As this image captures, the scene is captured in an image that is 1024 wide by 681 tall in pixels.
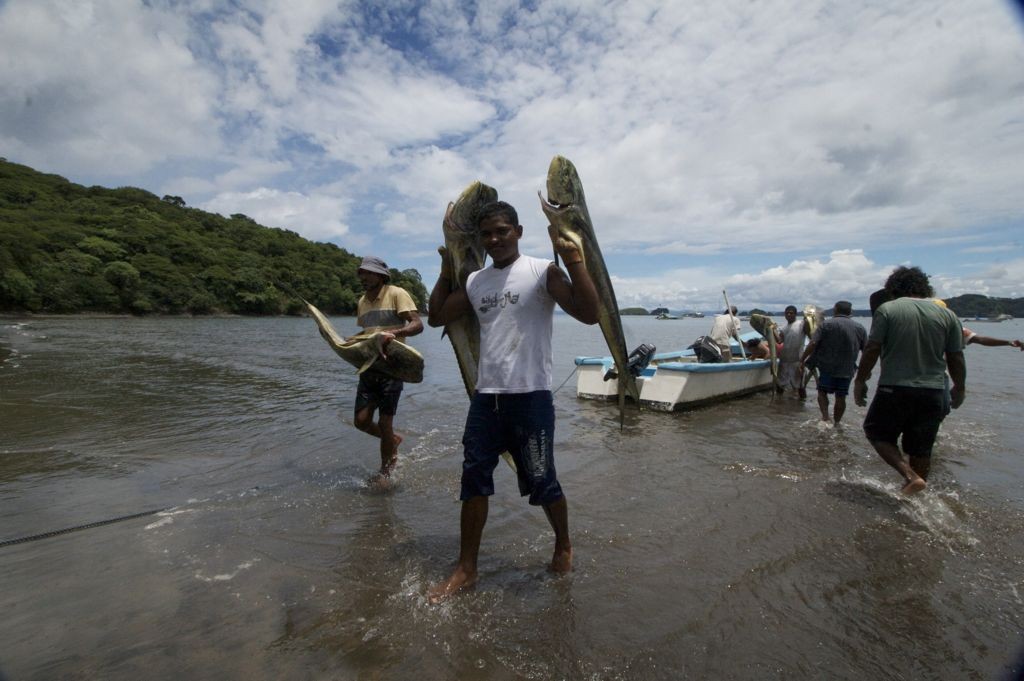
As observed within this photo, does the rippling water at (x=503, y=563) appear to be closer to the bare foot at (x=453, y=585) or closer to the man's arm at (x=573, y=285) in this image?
the bare foot at (x=453, y=585)

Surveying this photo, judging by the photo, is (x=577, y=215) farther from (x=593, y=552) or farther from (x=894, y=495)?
(x=894, y=495)

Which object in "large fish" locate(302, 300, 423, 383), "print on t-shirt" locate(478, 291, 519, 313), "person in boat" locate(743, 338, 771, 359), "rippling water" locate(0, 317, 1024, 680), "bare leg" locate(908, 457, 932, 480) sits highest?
"print on t-shirt" locate(478, 291, 519, 313)

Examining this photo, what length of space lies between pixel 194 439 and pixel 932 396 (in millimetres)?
8445

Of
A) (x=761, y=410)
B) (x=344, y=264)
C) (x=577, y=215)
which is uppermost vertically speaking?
(x=344, y=264)

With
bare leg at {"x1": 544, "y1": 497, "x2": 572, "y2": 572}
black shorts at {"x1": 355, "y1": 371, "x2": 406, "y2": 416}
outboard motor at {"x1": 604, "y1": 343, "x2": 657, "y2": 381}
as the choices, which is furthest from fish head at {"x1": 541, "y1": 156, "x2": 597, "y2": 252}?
outboard motor at {"x1": 604, "y1": 343, "x2": 657, "y2": 381}

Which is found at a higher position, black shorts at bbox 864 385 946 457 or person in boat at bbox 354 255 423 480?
person in boat at bbox 354 255 423 480

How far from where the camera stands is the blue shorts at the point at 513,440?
2.77 meters

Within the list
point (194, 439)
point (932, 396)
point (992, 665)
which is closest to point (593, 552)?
point (992, 665)

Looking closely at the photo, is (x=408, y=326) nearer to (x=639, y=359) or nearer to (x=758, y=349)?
(x=639, y=359)

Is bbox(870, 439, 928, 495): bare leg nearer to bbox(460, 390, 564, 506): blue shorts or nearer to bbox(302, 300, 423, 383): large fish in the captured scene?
bbox(460, 390, 564, 506): blue shorts

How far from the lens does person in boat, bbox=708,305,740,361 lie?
1126 centimetres

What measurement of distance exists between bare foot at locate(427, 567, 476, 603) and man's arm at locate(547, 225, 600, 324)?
5.44 ft

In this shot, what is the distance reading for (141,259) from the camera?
59812 millimetres

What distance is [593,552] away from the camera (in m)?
3.40
